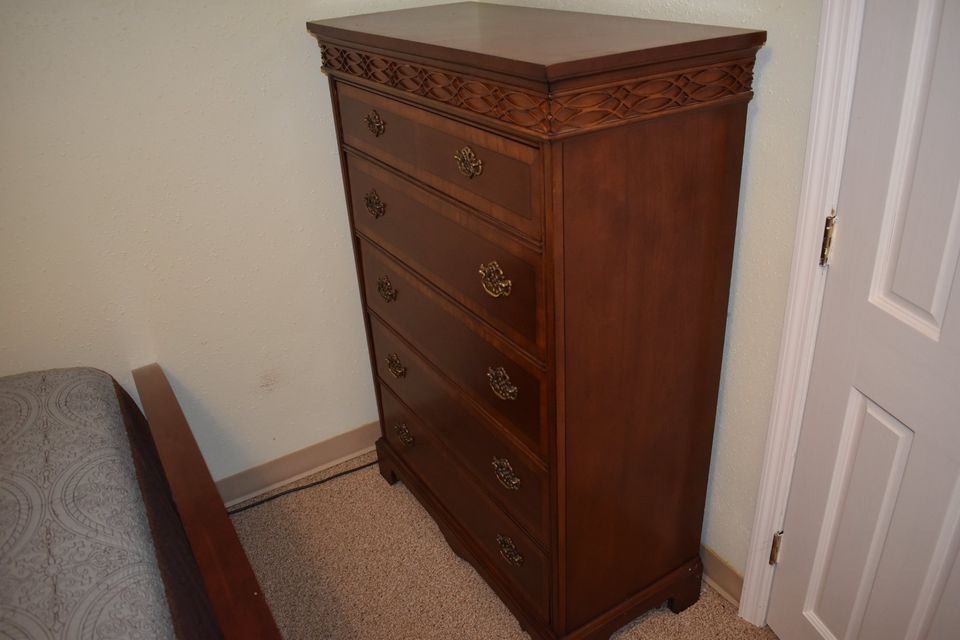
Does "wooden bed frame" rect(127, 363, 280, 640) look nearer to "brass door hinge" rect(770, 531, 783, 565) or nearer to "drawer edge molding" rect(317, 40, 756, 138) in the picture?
"drawer edge molding" rect(317, 40, 756, 138)

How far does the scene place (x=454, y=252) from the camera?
1408mm

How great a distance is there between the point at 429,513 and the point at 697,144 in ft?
4.17

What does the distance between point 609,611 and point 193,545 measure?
0.91 m

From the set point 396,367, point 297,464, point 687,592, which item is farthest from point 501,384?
point 297,464

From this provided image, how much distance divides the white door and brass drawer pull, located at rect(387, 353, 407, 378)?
0.96 m

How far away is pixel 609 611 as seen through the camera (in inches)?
63.0

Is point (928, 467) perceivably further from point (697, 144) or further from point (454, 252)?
point (454, 252)

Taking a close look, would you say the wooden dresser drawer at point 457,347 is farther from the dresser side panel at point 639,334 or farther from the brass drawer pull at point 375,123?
the brass drawer pull at point 375,123

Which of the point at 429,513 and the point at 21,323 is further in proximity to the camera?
the point at 429,513

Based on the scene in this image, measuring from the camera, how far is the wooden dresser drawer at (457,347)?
133 centimetres

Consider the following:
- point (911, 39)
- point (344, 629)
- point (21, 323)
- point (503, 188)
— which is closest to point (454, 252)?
point (503, 188)

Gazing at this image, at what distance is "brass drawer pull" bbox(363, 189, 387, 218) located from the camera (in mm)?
1666

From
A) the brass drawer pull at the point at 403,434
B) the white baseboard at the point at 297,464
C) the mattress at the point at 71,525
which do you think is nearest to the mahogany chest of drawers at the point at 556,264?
the brass drawer pull at the point at 403,434

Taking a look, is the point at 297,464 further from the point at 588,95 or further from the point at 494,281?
the point at 588,95
